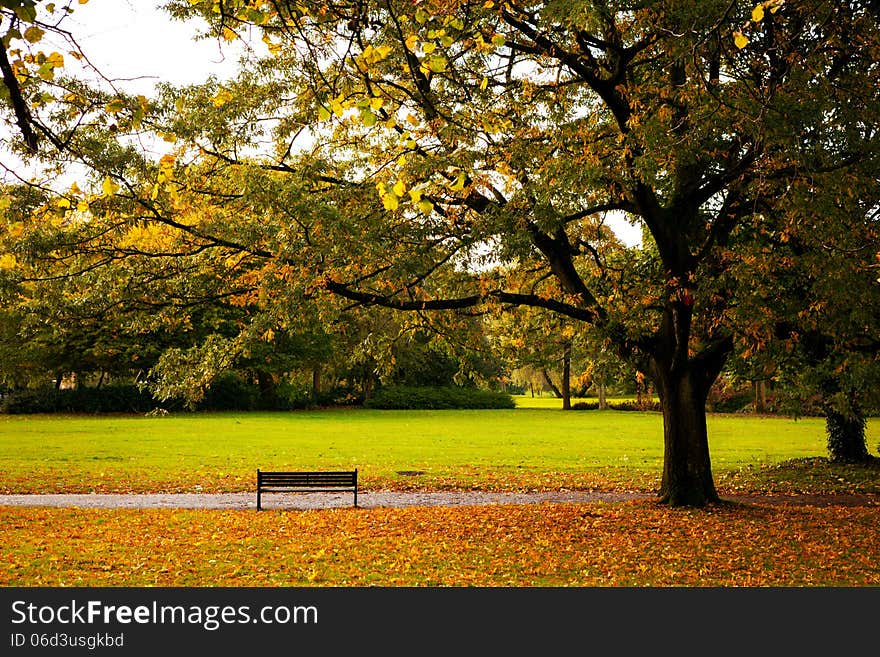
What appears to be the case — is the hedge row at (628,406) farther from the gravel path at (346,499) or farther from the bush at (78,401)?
the gravel path at (346,499)

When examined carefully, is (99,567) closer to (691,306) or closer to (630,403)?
(691,306)

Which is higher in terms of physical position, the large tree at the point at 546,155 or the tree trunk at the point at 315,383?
the large tree at the point at 546,155

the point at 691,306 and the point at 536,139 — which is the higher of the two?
the point at 536,139

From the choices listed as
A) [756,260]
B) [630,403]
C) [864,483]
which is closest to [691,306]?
[756,260]

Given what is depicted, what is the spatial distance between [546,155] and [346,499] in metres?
8.26

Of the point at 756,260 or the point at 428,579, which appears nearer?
the point at 428,579

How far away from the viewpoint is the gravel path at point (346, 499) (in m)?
15.1

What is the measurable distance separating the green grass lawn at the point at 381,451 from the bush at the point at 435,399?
14395 millimetres

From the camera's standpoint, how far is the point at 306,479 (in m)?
14.6

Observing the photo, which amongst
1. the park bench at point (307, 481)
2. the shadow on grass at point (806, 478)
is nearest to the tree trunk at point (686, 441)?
the shadow on grass at point (806, 478)

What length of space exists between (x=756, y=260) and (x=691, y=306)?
6.21 ft

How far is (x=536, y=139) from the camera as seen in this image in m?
12.4

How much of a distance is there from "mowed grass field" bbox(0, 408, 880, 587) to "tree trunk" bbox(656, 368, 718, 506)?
0.44m

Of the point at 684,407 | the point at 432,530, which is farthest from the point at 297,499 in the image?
the point at 684,407
